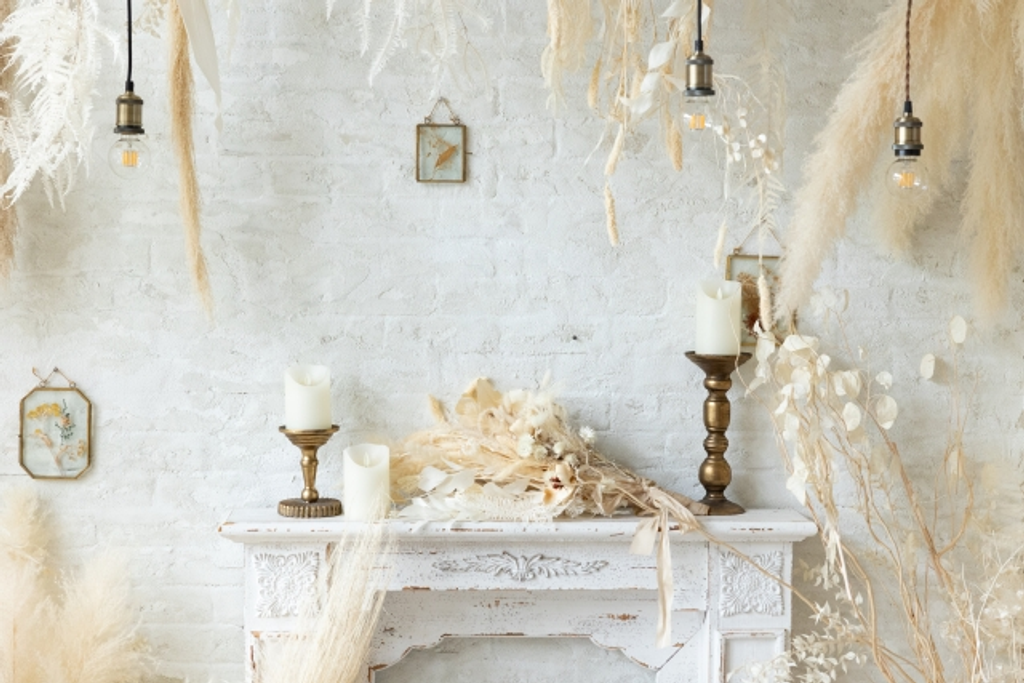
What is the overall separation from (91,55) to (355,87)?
576 millimetres

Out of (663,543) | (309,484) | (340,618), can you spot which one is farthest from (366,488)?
(663,543)

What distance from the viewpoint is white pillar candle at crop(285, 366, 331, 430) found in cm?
197

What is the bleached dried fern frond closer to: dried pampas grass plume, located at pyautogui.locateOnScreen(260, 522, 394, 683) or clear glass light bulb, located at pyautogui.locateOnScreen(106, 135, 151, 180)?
clear glass light bulb, located at pyautogui.locateOnScreen(106, 135, 151, 180)

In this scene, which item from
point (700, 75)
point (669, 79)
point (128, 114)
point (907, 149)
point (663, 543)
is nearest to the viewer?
point (700, 75)

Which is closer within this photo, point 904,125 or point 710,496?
point 904,125

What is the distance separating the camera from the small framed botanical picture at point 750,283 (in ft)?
6.97

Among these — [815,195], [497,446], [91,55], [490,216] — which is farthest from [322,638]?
[815,195]

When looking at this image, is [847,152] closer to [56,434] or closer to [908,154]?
[908,154]

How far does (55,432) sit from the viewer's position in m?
2.11

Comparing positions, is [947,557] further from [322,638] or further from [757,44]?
[322,638]

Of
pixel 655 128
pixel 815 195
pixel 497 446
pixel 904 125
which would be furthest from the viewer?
pixel 655 128

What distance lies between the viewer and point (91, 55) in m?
1.69

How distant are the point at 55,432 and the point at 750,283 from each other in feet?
5.03

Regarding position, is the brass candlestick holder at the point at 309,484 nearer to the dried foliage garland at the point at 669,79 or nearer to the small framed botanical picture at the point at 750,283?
the dried foliage garland at the point at 669,79
